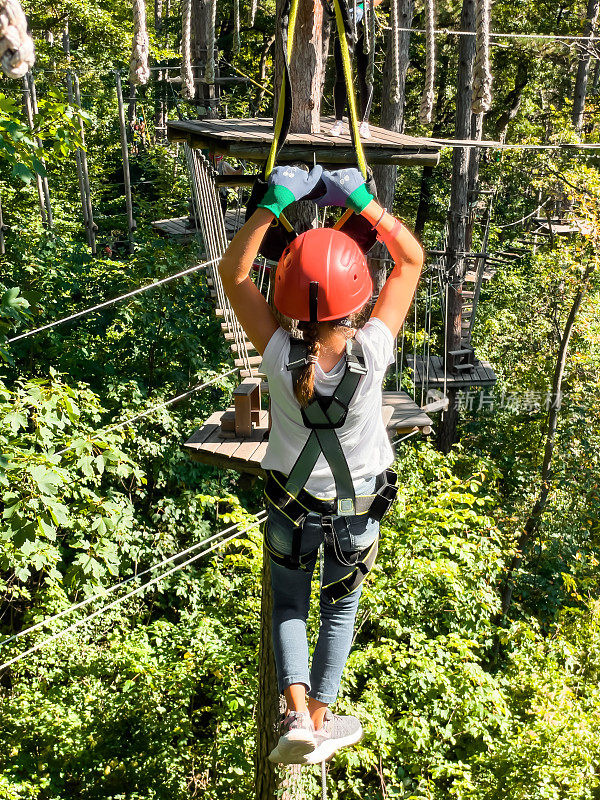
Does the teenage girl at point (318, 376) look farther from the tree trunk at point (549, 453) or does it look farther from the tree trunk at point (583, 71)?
the tree trunk at point (583, 71)

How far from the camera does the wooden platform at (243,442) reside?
312cm

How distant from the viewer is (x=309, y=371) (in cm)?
203

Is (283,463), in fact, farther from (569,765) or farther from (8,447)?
(569,765)

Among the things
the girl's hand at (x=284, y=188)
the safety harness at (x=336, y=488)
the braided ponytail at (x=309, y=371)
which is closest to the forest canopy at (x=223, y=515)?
the girl's hand at (x=284, y=188)

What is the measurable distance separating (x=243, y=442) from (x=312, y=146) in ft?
4.29

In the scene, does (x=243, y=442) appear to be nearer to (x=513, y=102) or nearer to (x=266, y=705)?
(x=266, y=705)

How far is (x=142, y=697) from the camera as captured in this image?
255 inches

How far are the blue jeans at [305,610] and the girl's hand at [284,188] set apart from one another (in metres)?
0.84

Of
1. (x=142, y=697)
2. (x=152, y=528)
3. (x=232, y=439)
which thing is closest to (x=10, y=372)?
(x=152, y=528)

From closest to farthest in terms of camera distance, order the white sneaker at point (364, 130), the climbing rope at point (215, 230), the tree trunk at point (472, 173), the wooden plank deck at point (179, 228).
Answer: the white sneaker at point (364, 130) < the climbing rope at point (215, 230) < the tree trunk at point (472, 173) < the wooden plank deck at point (179, 228)

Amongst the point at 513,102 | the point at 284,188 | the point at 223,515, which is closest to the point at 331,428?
the point at 284,188

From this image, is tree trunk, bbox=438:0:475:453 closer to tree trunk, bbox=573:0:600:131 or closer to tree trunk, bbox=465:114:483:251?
tree trunk, bbox=465:114:483:251

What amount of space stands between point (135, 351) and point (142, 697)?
13.8 ft

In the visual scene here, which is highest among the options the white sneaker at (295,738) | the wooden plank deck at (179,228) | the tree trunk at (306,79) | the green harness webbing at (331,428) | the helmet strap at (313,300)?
the tree trunk at (306,79)
